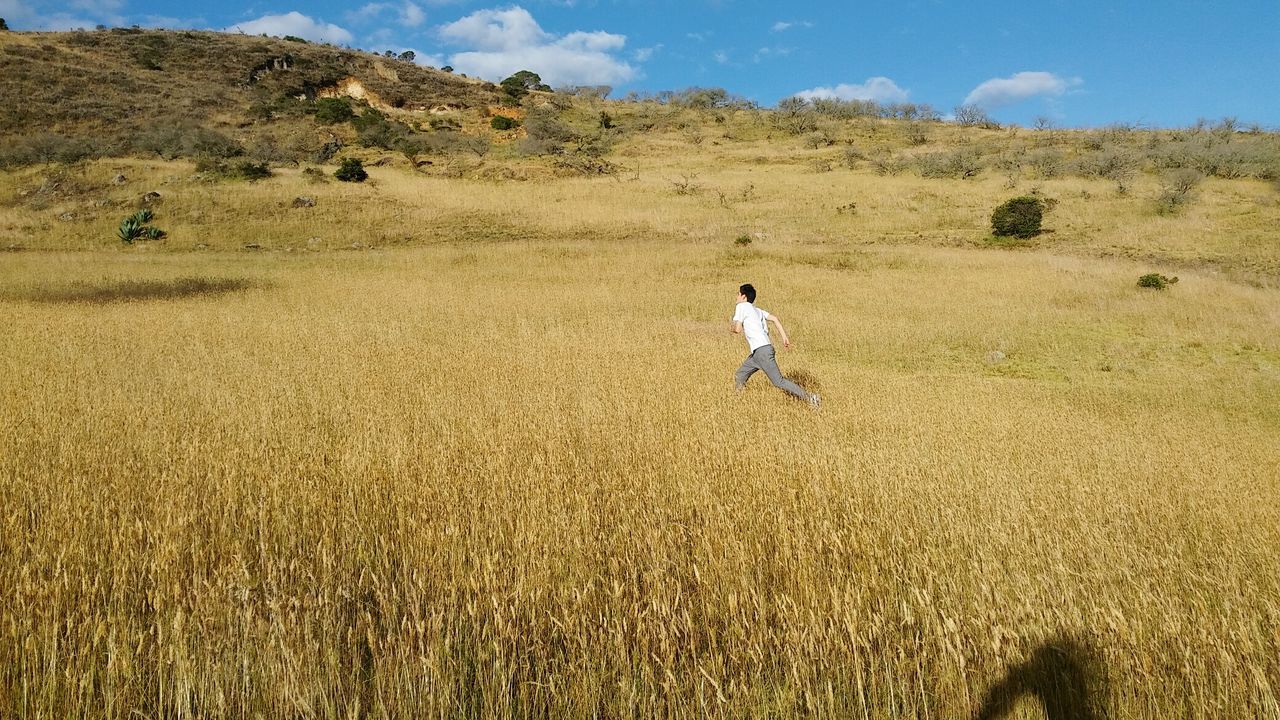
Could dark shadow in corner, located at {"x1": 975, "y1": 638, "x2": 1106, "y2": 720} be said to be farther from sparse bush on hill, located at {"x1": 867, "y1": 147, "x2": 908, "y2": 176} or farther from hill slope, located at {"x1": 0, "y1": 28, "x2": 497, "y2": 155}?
hill slope, located at {"x1": 0, "y1": 28, "x2": 497, "y2": 155}

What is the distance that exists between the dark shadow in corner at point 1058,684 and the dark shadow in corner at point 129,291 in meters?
22.0

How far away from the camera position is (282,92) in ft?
204

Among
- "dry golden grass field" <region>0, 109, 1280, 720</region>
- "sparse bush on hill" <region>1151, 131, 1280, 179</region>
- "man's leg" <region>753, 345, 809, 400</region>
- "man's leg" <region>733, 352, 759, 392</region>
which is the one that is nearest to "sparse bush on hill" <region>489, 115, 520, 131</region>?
"dry golden grass field" <region>0, 109, 1280, 720</region>

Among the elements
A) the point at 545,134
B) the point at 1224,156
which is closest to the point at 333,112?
the point at 545,134

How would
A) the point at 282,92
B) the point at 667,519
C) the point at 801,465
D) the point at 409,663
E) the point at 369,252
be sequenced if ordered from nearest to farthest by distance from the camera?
1. the point at 409,663
2. the point at 667,519
3. the point at 801,465
4. the point at 369,252
5. the point at 282,92

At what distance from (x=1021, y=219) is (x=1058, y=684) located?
33719 mm

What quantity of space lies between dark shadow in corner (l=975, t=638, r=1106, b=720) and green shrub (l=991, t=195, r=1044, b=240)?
33236mm

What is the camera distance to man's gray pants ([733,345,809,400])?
336 inches

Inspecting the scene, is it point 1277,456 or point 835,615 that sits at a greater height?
point 835,615

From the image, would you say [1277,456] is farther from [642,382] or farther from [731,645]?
[731,645]

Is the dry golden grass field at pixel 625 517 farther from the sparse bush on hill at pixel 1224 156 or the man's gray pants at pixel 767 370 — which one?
the sparse bush on hill at pixel 1224 156

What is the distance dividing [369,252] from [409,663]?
28.9m

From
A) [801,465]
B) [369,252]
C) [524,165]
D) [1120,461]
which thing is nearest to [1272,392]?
[1120,461]

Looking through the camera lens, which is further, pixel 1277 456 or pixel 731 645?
pixel 1277 456
